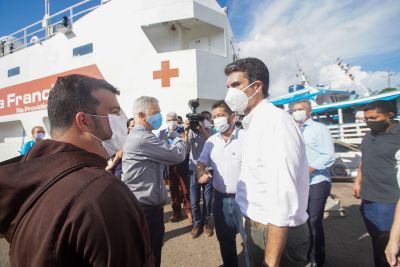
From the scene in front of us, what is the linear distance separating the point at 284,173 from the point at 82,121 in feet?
3.00

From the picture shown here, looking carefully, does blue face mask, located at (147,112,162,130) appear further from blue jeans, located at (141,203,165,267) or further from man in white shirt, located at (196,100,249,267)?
blue jeans, located at (141,203,165,267)

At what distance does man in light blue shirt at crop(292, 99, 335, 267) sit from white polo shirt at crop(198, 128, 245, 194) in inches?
34.8

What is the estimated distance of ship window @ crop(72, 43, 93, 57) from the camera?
8.38 m

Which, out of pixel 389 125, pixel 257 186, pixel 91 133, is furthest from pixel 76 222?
pixel 389 125

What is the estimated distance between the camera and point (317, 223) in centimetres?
250

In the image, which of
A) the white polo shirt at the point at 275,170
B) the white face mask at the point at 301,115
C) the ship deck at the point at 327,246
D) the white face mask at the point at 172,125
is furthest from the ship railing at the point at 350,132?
the white polo shirt at the point at 275,170

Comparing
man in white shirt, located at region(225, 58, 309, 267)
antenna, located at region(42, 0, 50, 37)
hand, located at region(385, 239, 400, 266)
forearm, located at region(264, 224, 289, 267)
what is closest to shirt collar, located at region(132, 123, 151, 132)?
man in white shirt, located at region(225, 58, 309, 267)

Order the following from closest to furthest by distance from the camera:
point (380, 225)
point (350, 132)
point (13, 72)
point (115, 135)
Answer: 1. point (115, 135)
2. point (380, 225)
3. point (350, 132)
4. point (13, 72)

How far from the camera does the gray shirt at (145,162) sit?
78.9 inches

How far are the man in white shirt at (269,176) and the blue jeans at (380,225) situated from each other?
1.21 metres

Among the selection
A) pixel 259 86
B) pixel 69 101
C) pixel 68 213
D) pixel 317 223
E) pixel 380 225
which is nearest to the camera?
pixel 68 213

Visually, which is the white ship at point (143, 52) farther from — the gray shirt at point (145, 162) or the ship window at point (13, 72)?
the gray shirt at point (145, 162)

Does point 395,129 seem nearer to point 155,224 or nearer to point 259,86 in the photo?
point 259,86

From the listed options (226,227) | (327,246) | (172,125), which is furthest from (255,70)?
→ (327,246)
